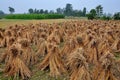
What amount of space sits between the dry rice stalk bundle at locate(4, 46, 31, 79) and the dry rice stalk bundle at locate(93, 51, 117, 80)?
2.17 meters

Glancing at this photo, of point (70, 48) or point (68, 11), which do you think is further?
point (68, 11)

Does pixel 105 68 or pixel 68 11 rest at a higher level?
pixel 105 68

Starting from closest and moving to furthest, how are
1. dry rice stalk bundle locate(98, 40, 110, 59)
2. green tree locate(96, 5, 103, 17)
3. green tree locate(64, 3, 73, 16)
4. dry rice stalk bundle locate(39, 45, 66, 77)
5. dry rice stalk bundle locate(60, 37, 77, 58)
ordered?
dry rice stalk bundle locate(39, 45, 66, 77), dry rice stalk bundle locate(60, 37, 77, 58), dry rice stalk bundle locate(98, 40, 110, 59), green tree locate(96, 5, 103, 17), green tree locate(64, 3, 73, 16)

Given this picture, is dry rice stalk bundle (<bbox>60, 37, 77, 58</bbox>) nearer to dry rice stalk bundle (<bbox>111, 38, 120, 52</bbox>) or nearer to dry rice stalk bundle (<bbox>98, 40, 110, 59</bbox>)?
dry rice stalk bundle (<bbox>98, 40, 110, 59</bbox>)

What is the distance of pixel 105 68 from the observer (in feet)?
22.1

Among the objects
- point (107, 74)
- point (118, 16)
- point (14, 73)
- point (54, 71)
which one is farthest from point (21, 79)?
point (118, 16)

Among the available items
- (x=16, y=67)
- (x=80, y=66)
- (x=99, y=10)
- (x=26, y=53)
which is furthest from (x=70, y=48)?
(x=99, y=10)

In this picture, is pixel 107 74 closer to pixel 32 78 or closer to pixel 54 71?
pixel 54 71

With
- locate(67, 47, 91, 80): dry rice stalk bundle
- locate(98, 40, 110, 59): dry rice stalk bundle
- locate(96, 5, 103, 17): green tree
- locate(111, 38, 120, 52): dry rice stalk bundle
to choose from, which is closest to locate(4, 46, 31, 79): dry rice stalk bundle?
locate(67, 47, 91, 80): dry rice stalk bundle

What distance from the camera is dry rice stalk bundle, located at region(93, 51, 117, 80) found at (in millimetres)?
6625

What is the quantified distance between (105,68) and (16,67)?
2738mm

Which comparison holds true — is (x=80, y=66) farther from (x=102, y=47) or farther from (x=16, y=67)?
(x=102, y=47)

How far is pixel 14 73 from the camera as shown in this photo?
26.0 ft

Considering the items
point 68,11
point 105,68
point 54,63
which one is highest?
point 105,68
